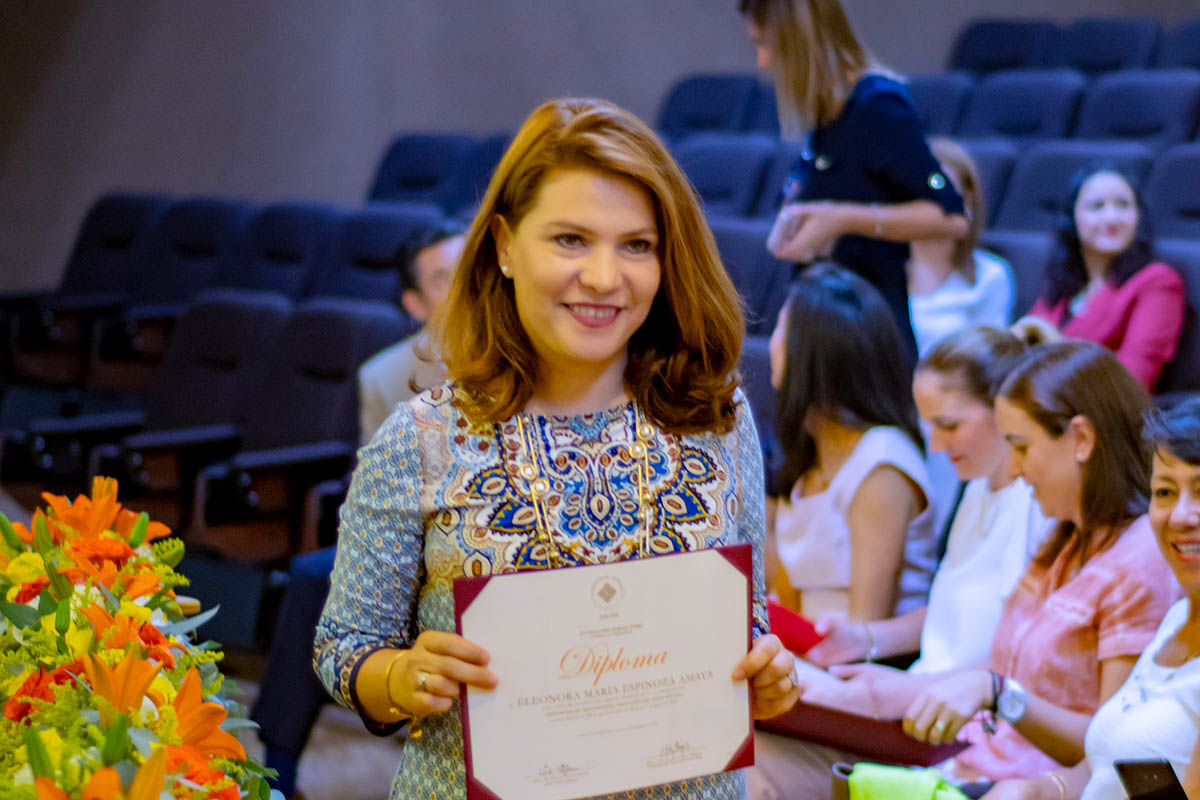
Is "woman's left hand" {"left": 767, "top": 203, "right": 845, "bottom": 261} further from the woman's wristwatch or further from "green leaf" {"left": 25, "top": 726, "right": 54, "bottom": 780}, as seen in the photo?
"green leaf" {"left": 25, "top": 726, "right": 54, "bottom": 780}

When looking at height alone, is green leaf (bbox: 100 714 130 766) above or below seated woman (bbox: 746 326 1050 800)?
above

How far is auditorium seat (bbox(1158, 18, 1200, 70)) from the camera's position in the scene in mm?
4875

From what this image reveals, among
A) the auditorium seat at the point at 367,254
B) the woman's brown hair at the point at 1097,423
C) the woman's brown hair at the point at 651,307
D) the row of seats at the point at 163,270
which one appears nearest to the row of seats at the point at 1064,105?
the auditorium seat at the point at 367,254

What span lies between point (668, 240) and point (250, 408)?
2582 mm

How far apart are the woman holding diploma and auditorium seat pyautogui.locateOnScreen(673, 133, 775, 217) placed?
11.1 feet

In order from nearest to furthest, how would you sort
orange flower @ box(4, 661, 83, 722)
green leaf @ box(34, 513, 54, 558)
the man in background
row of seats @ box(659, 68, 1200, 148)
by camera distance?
orange flower @ box(4, 661, 83, 722) → green leaf @ box(34, 513, 54, 558) → the man in background → row of seats @ box(659, 68, 1200, 148)

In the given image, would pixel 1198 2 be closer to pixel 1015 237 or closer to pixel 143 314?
pixel 1015 237

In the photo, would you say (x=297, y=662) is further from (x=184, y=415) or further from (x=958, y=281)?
(x=958, y=281)

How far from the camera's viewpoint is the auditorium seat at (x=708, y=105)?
5.42 m

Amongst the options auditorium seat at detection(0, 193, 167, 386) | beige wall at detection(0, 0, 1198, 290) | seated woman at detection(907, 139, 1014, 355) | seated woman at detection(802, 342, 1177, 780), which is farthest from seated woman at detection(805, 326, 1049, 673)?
beige wall at detection(0, 0, 1198, 290)

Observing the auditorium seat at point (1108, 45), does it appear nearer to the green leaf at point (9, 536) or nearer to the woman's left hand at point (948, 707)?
the woman's left hand at point (948, 707)

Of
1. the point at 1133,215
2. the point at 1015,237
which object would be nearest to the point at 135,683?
the point at 1133,215

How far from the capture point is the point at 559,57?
596 cm

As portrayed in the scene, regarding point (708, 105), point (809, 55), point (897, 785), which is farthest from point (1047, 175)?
point (897, 785)
